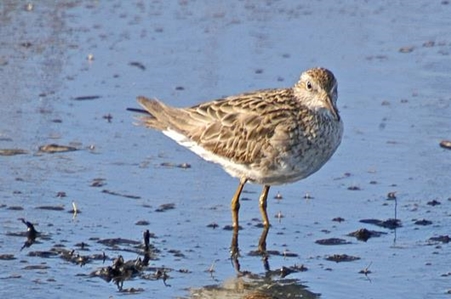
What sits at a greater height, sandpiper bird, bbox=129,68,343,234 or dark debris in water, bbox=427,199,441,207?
sandpiper bird, bbox=129,68,343,234

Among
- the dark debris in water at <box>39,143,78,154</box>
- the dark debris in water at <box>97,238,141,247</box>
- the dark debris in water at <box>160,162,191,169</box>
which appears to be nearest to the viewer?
the dark debris in water at <box>97,238,141,247</box>

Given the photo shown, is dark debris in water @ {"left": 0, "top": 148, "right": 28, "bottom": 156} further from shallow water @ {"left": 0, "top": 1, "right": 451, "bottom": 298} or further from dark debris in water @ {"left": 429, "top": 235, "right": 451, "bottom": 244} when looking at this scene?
dark debris in water @ {"left": 429, "top": 235, "right": 451, "bottom": 244}

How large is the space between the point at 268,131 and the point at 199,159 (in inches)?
52.2

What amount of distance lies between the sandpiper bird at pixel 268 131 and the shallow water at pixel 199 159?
315 millimetres

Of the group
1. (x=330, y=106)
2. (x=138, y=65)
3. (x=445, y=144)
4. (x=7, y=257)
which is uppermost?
(x=330, y=106)

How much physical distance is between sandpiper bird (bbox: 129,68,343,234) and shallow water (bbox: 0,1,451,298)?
315 millimetres

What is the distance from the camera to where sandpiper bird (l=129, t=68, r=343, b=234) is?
868cm

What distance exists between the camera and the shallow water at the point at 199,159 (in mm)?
7664

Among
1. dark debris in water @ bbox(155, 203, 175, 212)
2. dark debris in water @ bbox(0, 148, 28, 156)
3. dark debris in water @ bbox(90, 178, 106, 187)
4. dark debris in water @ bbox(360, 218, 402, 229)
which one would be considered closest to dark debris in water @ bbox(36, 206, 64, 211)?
dark debris in water @ bbox(90, 178, 106, 187)

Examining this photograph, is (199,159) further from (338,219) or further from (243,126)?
(338,219)

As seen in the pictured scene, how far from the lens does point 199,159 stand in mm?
9969

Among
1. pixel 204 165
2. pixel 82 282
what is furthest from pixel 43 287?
pixel 204 165

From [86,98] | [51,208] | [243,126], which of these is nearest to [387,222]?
[243,126]

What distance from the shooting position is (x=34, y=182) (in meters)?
9.12
